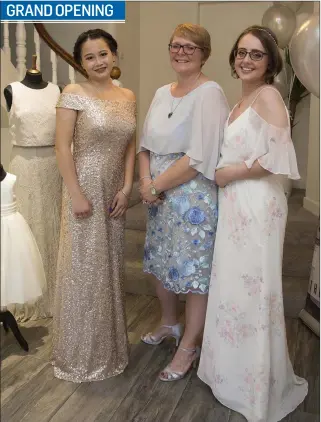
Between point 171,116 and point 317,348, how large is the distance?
129cm

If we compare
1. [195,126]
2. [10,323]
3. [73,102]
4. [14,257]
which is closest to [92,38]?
[73,102]

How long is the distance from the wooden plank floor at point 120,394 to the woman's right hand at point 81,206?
20.1 inches

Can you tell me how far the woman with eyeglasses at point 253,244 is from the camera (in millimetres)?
1661

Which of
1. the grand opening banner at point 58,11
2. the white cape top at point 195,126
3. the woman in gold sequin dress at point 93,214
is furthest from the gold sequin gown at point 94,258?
the grand opening banner at point 58,11

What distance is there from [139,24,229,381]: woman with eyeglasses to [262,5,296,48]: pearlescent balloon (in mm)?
1573

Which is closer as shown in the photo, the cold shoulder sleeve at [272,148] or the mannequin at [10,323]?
the mannequin at [10,323]

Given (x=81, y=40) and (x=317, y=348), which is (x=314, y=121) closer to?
(x=317, y=348)

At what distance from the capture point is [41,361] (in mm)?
2131

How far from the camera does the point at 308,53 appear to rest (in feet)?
5.48

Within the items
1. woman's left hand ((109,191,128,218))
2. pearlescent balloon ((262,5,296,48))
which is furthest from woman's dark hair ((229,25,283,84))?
pearlescent balloon ((262,5,296,48))

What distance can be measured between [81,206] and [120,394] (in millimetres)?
736

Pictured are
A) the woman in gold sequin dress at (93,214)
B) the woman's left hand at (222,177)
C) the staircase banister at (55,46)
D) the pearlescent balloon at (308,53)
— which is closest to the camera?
the pearlescent balloon at (308,53)

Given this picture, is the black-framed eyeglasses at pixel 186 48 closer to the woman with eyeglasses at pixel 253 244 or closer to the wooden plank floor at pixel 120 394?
the woman with eyeglasses at pixel 253 244

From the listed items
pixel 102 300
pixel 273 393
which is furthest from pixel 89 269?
pixel 273 393
